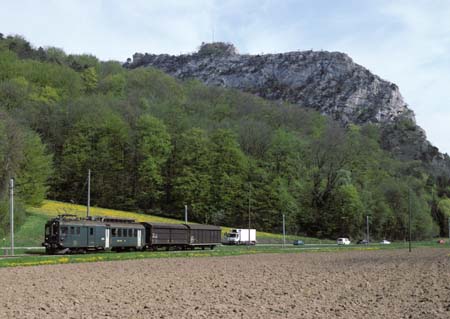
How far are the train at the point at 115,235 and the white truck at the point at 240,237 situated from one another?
14090mm

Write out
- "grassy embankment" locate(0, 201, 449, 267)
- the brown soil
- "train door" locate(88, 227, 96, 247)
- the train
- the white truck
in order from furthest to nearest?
the white truck < "train door" locate(88, 227, 96, 247) < the train < "grassy embankment" locate(0, 201, 449, 267) < the brown soil

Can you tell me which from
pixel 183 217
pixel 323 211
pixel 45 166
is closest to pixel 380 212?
pixel 323 211

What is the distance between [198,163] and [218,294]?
82536 millimetres

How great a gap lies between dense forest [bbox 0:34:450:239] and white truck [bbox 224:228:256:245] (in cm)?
1184

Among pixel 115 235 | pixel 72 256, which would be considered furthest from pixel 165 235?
pixel 72 256

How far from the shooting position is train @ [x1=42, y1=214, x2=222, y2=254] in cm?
5103

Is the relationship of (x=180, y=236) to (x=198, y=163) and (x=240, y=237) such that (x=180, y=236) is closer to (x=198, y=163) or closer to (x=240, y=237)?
(x=240, y=237)

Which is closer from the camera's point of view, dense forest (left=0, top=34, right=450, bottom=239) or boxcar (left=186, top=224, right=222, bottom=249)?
boxcar (left=186, top=224, right=222, bottom=249)

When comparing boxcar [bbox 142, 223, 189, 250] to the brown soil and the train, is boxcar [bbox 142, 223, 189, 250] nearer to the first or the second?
the train

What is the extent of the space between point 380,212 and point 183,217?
41448 mm

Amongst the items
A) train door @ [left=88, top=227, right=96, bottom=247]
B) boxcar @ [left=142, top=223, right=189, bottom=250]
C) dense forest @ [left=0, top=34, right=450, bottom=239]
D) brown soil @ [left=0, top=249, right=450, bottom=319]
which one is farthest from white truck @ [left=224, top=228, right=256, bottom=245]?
brown soil @ [left=0, top=249, right=450, bottom=319]

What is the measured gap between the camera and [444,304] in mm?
19766

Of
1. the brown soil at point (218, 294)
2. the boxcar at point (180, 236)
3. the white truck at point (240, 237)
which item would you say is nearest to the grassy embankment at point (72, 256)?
the boxcar at point (180, 236)

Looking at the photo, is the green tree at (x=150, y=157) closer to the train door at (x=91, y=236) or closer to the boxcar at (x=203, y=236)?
the boxcar at (x=203, y=236)
